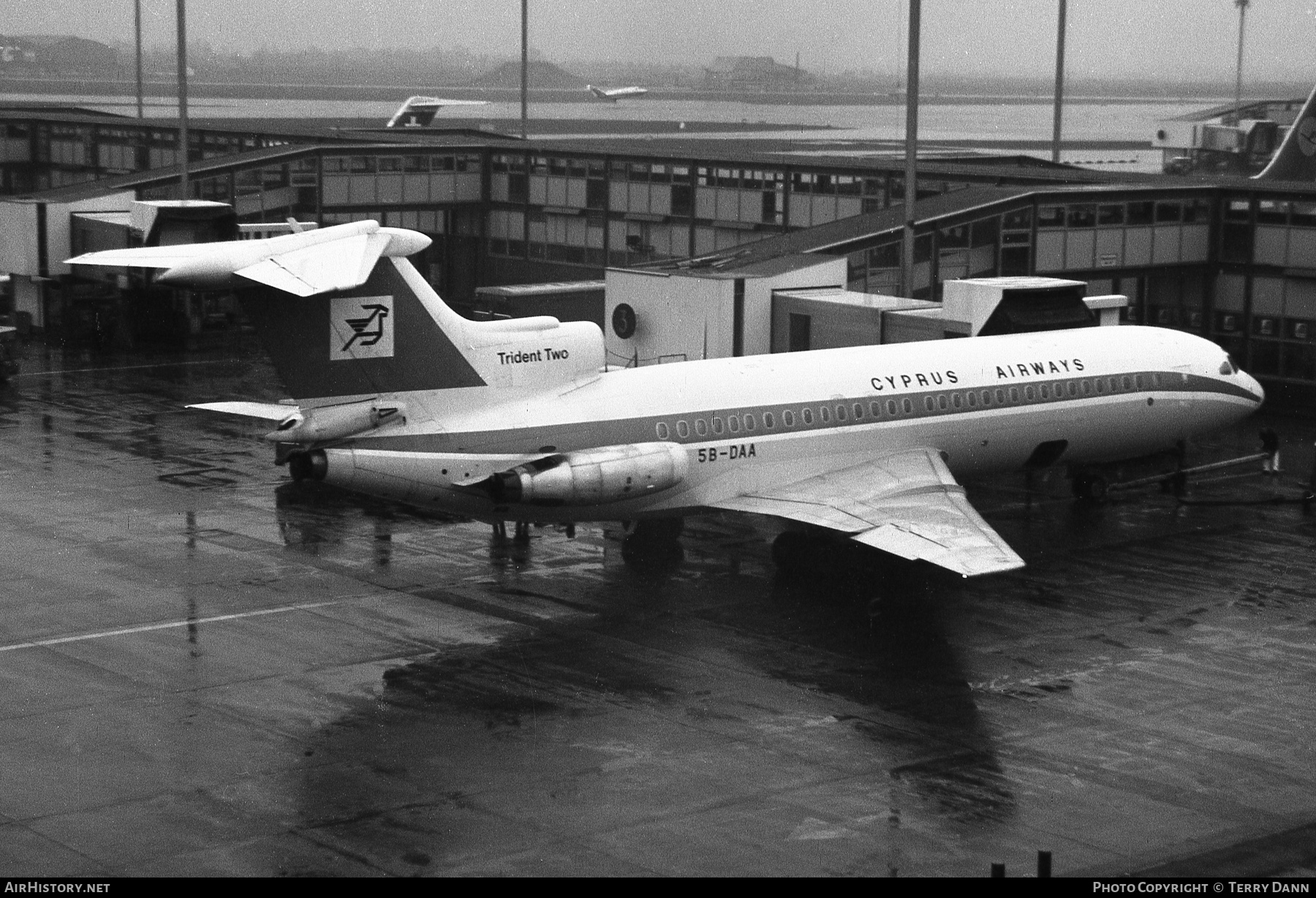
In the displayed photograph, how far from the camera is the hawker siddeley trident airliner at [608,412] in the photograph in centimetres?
2827

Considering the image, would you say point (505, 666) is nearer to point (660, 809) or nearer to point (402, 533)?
point (660, 809)

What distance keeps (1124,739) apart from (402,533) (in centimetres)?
1637

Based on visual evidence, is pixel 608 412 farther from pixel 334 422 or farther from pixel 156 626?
pixel 156 626

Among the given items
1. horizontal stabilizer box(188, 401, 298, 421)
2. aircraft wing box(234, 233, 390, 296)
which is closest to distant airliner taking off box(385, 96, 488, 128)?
horizontal stabilizer box(188, 401, 298, 421)

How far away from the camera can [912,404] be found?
112 ft

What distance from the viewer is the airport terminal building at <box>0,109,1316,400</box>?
5094cm

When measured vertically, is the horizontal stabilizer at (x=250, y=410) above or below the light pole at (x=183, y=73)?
below

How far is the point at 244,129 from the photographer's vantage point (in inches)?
3302

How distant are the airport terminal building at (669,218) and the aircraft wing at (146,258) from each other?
19.7 metres

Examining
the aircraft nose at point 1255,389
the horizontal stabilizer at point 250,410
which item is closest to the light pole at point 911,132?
the aircraft nose at point 1255,389

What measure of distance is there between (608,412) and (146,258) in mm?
8383

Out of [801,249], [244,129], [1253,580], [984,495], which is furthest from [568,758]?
[244,129]

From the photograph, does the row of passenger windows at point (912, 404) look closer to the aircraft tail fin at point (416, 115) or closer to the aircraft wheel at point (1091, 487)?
the aircraft wheel at point (1091, 487)

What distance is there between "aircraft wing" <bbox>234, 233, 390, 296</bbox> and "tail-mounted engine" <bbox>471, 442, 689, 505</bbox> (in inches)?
165
